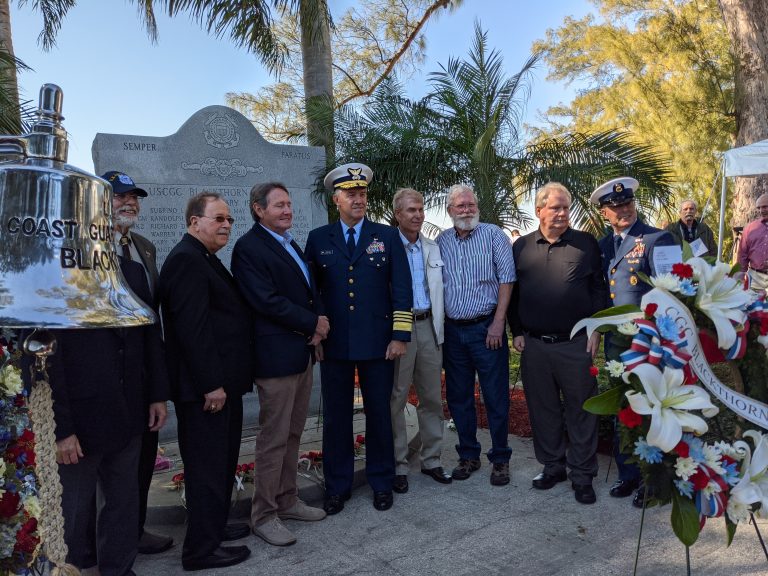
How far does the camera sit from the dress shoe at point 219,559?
3195mm

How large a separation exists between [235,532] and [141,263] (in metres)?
1.67

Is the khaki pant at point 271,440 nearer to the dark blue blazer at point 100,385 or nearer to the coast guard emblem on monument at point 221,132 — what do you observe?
the dark blue blazer at point 100,385

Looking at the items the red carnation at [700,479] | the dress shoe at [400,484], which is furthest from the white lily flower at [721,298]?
the dress shoe at [400,484]

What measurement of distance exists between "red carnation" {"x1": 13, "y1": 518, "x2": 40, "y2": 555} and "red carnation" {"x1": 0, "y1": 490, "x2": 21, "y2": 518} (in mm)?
47

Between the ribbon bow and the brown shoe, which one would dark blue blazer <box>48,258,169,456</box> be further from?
the brown shoe

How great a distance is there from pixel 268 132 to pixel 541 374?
785 inches

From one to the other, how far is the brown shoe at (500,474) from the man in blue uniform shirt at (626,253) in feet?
2.34

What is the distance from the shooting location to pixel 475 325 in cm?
445

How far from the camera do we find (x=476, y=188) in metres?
7.38

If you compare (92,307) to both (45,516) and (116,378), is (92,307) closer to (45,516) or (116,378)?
(45,516)

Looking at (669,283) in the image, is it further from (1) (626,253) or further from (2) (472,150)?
(2) (472,150)

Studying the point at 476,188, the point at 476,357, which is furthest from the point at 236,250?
the point at 476,188

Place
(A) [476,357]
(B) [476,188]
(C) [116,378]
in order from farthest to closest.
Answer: (B) [476,188] < (A) [476,357] < (C) [116,378]

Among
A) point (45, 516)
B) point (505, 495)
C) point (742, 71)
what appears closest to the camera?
point (45, 516)
